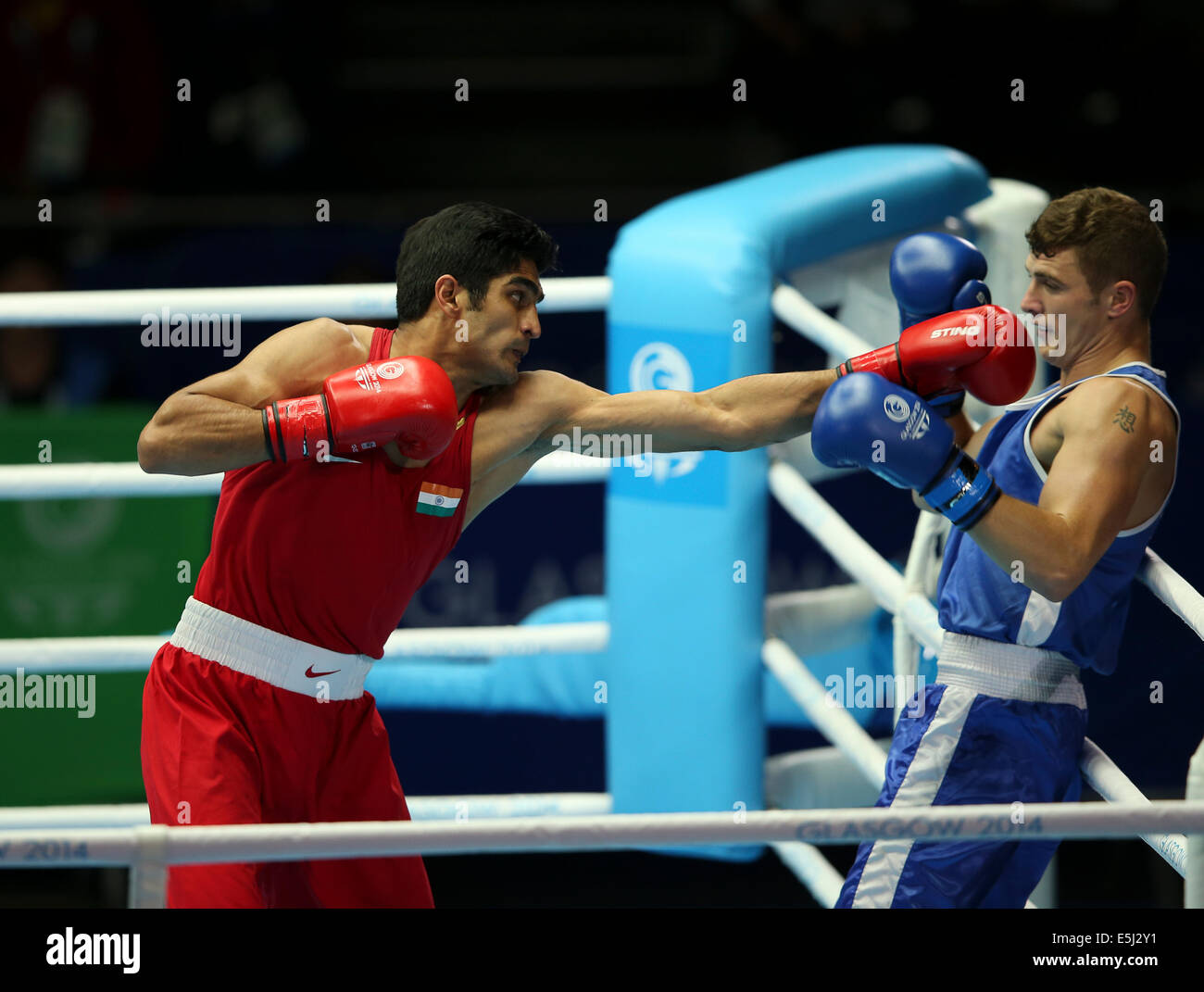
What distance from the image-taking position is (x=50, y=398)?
4.19m

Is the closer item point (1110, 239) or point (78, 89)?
point (1110, 239)

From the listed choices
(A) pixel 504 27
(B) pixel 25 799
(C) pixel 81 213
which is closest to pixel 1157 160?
(A) pixel 504 27

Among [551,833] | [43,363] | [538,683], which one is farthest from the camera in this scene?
[43,363]

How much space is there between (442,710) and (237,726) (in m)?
1.69

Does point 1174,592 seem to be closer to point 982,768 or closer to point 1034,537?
point 1034,537

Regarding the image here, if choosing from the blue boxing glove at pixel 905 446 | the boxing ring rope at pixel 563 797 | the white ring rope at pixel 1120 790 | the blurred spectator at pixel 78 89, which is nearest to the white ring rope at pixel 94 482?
the boxing ring rope at pixel 563 797

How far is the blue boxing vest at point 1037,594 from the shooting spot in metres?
2.11

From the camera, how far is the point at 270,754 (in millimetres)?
2031

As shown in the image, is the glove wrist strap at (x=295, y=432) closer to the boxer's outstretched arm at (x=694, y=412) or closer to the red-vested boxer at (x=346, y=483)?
the red-vested boxer at (x=346, y=483)

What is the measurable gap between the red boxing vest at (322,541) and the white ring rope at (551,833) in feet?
1.90

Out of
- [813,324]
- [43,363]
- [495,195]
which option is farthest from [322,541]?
[495,195]

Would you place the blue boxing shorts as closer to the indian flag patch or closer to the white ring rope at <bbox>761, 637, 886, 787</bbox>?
the white ring rope at <bbox>761, 637, 886, 787</bbox>

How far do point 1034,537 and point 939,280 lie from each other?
1.78 feet

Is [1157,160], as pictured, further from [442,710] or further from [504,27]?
[442,710]
